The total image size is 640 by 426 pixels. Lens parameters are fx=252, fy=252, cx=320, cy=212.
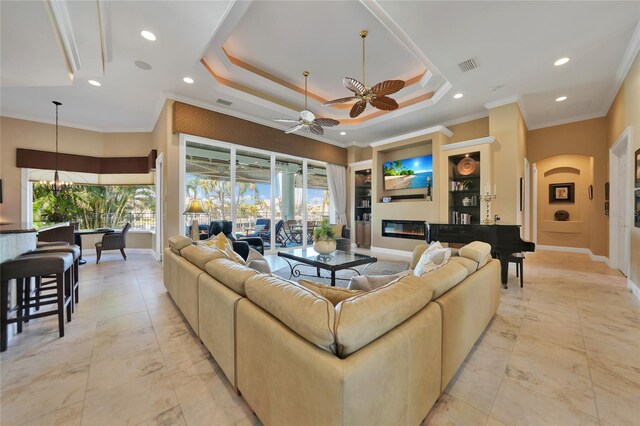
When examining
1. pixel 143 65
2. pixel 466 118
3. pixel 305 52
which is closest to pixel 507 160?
pixel 466 118

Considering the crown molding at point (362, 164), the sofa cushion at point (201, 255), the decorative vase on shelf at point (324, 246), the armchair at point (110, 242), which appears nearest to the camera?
the sofa cushion at point (201, 255)

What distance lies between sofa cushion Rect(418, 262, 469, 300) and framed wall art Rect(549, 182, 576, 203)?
299 inches

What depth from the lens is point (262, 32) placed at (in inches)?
140

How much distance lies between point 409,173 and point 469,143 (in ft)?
5.06

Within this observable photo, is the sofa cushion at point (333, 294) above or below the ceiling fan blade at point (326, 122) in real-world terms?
below

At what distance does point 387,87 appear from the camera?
3215 mm

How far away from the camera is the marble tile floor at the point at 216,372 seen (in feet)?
4.71

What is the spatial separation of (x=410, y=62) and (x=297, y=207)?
432 centimetres

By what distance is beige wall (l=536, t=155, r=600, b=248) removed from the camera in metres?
6.56

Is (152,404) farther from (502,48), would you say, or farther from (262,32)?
(502,48)

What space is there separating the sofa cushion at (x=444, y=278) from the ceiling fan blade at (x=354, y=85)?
8.16 ft

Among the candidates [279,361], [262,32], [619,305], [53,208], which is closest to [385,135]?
[262,32]

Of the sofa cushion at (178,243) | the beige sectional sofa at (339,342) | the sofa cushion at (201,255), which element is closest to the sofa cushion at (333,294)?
the beige sectional sofa at (339,342)

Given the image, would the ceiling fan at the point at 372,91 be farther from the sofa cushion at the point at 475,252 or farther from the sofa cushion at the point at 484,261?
the sofa cushion at the point at 484,261
